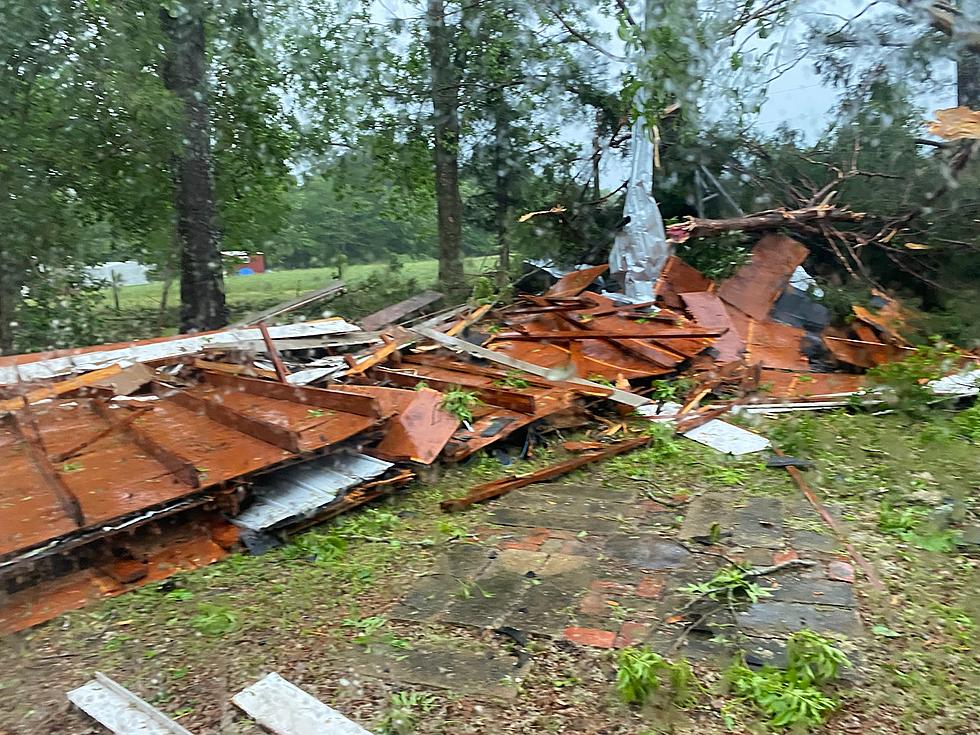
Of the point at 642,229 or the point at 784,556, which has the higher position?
the point at 642,229

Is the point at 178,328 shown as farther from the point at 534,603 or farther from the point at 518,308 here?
the point at 534,603

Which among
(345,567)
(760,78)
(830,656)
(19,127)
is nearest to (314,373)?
(345,567)

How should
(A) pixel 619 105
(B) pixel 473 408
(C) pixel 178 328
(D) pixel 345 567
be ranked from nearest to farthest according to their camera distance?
(D) pixel 345 567, (B) pixel 473 408, (C) pixel 178 328, (A) pixel 619 105

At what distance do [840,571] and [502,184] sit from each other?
823cm

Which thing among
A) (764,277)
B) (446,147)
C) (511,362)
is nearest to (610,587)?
(511,362)

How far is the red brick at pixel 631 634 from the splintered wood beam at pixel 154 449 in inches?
86.3

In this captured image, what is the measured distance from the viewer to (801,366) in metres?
7.29

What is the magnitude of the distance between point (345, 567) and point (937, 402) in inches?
189

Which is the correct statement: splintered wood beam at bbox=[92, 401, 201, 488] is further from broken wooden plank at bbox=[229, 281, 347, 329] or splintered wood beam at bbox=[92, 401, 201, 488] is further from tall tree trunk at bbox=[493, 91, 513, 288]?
tall tree trunk at bbox=[493, 91, 513, 288]

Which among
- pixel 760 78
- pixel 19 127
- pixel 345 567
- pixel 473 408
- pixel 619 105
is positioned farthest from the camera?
pixel 619 105

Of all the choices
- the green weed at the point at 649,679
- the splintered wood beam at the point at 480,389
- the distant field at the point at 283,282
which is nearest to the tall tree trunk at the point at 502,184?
the distant field at the point at 283,282

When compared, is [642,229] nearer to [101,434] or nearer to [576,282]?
[576,282]

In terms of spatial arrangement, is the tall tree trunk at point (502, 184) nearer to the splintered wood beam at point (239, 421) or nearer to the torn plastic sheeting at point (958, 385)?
the torn plastic sheeting at point (958, 385)

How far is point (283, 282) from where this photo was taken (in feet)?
32.0
